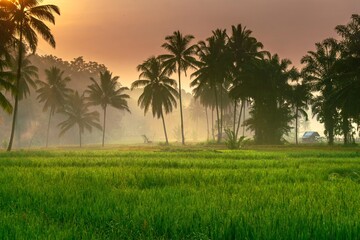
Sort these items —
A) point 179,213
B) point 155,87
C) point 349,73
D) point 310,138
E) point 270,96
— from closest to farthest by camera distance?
point 179,213 → point 349,73 → point 270,96 → point 155,87 → point 310,138

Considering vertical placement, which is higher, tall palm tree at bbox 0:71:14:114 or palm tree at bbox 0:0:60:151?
→ palm tree at bbox 0:0:60:151

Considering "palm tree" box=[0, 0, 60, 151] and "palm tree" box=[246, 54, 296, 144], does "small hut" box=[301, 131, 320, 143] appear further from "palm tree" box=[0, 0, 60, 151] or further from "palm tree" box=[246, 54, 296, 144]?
"palm tree" box=[0, 0, 60, 151]

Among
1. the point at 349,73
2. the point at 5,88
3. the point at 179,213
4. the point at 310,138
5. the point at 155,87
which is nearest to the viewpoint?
the point at 179,213

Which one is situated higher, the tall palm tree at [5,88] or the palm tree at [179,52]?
the palm tree at [179,52]

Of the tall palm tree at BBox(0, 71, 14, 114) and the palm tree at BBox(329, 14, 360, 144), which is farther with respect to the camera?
the palm tree at BBox(329, 14, 360, 144)

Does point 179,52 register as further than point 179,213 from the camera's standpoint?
Yes

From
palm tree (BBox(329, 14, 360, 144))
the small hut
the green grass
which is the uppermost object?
palm tree (BBox(329, 14, 360, 144))

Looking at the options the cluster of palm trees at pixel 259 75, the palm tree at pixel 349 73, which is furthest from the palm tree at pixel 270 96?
the palm tree at pixel 349 73

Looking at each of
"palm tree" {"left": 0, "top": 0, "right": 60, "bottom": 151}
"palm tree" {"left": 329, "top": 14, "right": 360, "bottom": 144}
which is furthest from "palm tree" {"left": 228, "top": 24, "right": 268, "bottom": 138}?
"palm tree" {"left": 0, "top": 0, "right": 60, "bottom": 151}

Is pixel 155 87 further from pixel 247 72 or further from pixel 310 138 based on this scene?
pixel 310 138

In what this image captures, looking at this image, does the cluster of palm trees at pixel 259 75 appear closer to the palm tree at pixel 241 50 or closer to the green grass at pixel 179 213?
the palm tree at pixel 241 50

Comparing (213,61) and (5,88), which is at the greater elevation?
(213,61)

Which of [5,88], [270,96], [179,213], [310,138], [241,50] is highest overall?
[241,50]

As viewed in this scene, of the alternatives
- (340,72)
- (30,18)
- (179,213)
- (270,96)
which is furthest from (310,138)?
(179,213)
